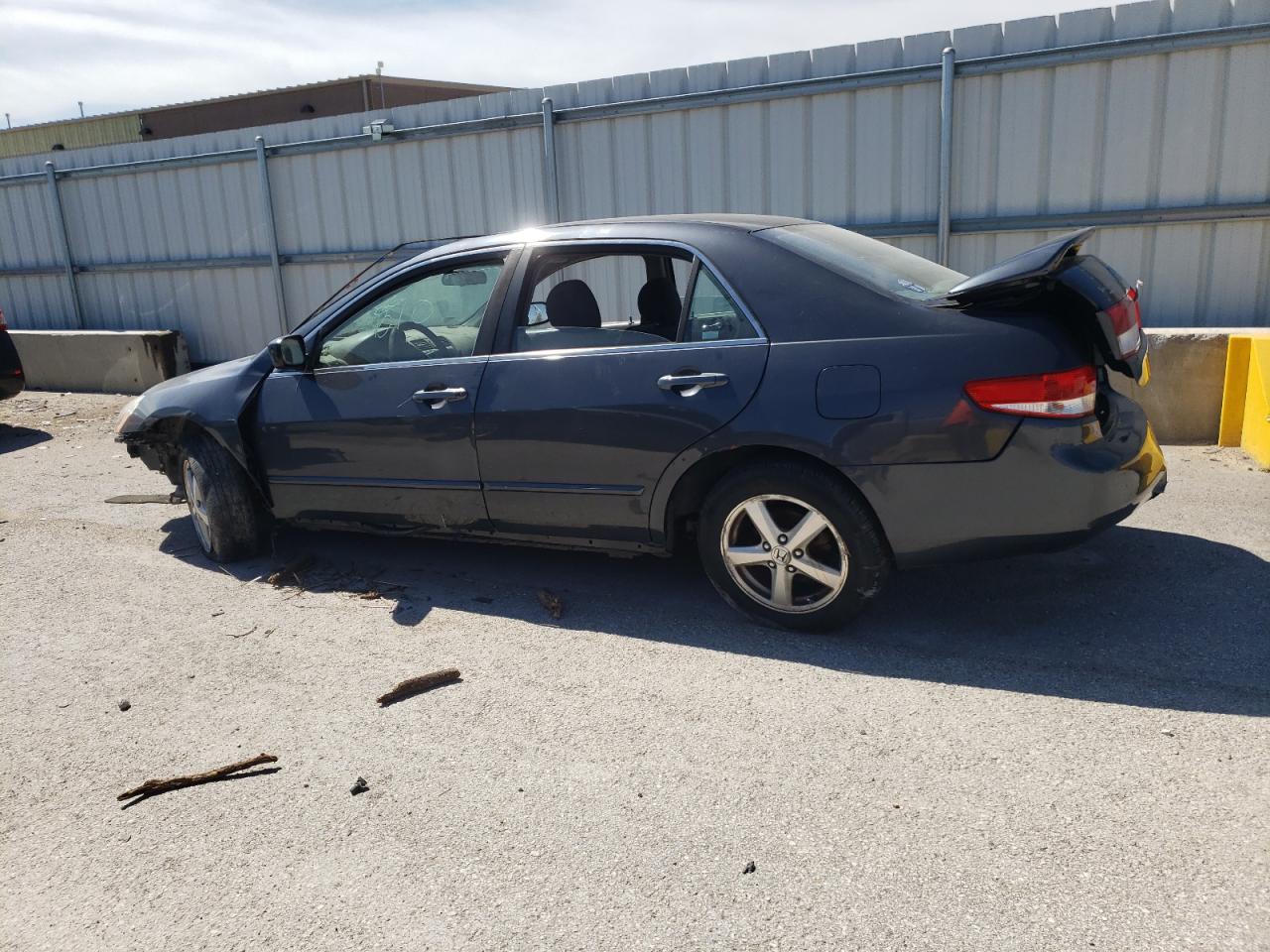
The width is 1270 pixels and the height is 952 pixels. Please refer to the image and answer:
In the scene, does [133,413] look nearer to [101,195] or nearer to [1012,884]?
[1012,884]

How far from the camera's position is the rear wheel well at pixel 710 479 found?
12.5 ft

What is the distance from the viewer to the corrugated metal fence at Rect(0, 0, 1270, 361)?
753cm

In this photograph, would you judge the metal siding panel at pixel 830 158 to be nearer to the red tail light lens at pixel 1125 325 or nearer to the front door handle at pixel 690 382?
the red tail light lens at pixel 1125 325

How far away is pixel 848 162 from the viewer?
8719 millimetres

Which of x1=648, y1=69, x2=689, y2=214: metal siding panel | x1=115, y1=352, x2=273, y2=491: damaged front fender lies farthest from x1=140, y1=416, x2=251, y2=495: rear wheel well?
x1=648, y1=69, x2=689, y2=214: metal siding panel

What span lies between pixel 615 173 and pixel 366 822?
314 inches

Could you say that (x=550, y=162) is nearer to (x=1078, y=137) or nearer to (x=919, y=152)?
(x=919, y=152)

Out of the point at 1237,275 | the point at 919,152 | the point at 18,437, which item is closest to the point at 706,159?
the point at 919,152

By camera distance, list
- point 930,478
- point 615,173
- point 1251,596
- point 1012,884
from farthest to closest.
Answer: point 615,173 < point 1251,596 < point 930,478 < point 1012,884

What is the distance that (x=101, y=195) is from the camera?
13.5 m

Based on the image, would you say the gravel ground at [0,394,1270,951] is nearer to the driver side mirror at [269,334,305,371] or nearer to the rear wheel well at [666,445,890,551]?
the rear wheel well at [666,445,890,551]

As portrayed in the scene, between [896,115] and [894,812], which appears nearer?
[894,812]

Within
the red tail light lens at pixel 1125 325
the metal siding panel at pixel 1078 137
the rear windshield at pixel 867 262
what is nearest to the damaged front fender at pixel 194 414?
the rear windshield at pixel 867 262

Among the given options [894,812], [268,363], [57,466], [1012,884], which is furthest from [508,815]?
[57,466]
